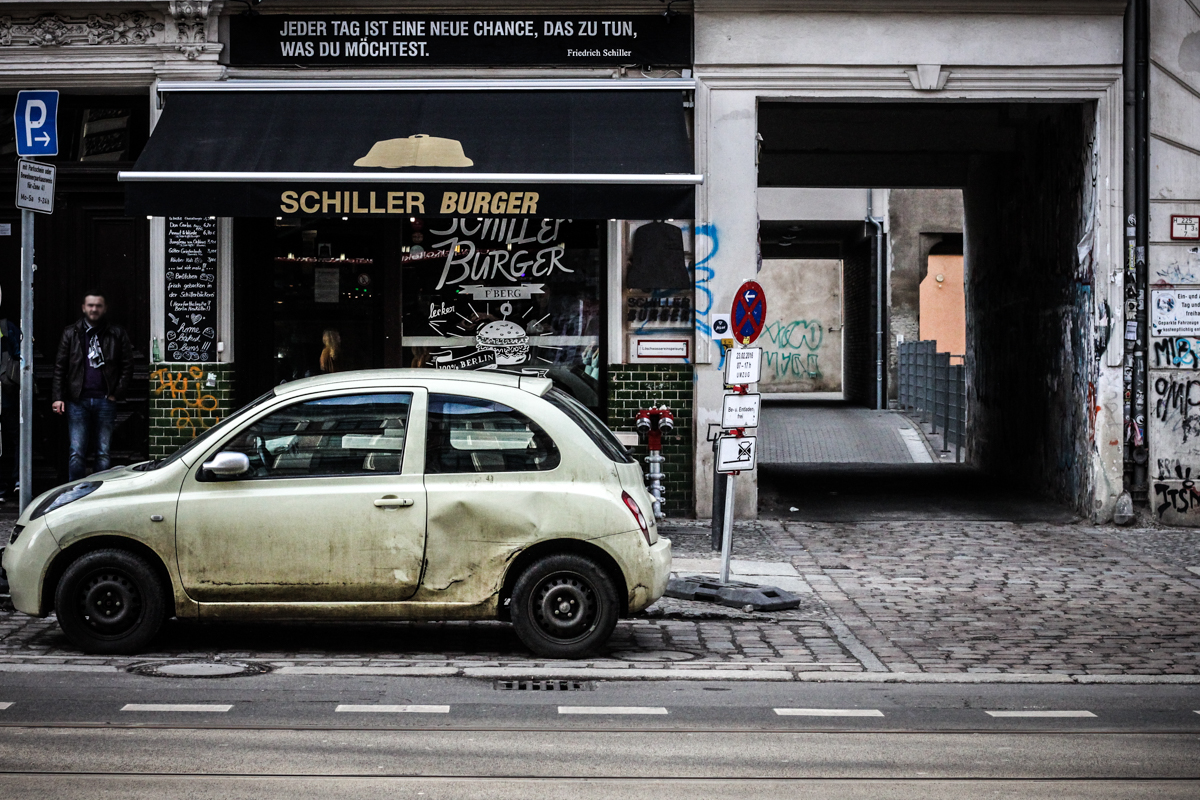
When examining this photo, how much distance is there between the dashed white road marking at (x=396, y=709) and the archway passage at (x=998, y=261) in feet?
29.3

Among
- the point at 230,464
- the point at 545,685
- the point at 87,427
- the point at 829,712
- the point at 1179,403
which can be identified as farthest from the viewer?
the point at 1179,403

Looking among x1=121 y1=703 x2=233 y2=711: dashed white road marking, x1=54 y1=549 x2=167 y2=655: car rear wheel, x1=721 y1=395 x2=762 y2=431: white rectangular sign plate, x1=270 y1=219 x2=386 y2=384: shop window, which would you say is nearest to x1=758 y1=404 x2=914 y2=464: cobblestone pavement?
x1=270 y1=219 x2=386 y2=384: shop window

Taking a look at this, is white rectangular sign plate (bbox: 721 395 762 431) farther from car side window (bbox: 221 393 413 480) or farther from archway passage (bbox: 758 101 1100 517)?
archway passage (bbox: 758 101 1100 517)

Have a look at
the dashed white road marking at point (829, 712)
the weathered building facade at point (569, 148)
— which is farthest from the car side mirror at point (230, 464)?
the weathered building facade at point (569, 148)

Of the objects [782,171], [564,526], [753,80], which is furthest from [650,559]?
[782,171]

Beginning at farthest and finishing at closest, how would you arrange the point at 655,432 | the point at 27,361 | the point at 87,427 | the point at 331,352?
the point at 331,352, the point at 655,432, the point at 87,427, the point at 27,361

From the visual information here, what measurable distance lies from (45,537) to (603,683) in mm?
3253

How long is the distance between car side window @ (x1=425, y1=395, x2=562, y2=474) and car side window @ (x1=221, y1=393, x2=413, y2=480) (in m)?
0.20

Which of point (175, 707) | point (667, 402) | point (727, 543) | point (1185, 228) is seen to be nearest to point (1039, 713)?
point (727, 543)

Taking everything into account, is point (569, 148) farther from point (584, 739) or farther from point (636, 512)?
point (584, 739)

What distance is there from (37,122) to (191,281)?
10.9 feet

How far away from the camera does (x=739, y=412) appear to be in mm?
9742

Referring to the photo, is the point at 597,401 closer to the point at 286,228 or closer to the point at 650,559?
the point at 286,228

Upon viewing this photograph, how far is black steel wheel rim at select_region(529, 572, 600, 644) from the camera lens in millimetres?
7535
